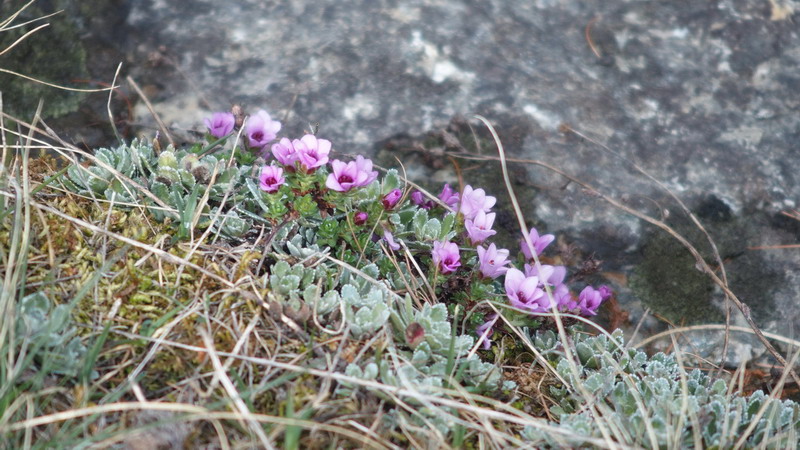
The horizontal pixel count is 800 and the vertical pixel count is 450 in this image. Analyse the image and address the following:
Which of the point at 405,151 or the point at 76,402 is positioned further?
the point at 405,151

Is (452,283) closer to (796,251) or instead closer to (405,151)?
(405,151)

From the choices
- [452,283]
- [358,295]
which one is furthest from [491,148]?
[358,295]

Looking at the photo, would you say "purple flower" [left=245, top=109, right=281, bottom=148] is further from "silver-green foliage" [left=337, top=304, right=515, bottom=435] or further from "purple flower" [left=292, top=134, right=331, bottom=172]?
"silver-green foliage" [left=337, top=304, right=515, bottom=435]

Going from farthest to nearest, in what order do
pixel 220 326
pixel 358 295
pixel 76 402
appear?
pixel 358 295 → pixel 220 326 → pixel 76 402

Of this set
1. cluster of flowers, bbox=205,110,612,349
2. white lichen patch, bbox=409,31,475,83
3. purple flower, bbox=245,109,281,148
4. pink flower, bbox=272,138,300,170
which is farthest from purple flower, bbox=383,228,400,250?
white lichen patch, bbox=409,31,475,83

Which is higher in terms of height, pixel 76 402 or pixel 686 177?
pixel 686 177

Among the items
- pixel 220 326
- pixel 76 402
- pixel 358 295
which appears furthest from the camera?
pixel 358 295

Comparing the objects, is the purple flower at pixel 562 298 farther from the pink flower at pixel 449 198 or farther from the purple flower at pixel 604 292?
the pink flower at pixel 449 198
